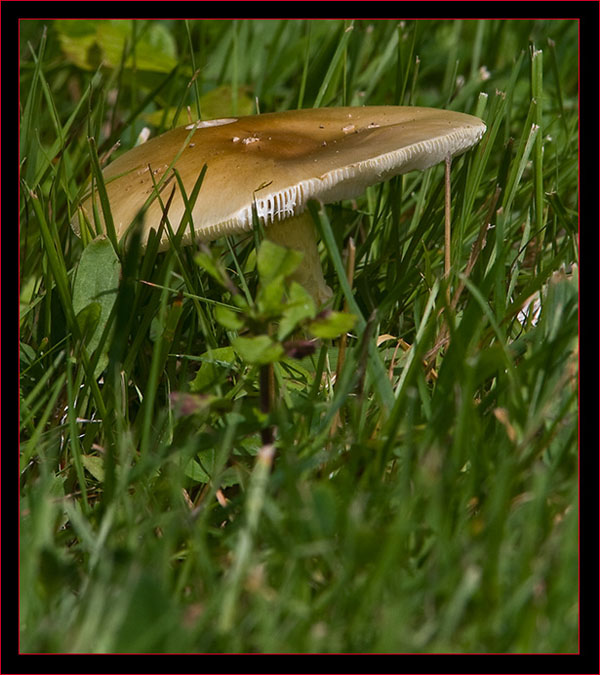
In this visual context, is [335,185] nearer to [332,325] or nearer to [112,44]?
[332,325]

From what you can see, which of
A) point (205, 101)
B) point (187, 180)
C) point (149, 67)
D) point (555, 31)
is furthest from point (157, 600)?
point (555, 31)

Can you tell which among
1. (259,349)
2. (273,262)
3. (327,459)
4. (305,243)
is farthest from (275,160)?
(327,459)

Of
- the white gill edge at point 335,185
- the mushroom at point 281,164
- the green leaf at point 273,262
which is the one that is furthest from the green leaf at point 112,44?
the green leaf at point 273,262

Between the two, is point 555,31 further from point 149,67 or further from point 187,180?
point 187,180

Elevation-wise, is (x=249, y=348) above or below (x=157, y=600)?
above

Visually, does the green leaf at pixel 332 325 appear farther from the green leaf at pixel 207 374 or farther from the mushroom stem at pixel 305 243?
the mushroom stem at pixel 305 243

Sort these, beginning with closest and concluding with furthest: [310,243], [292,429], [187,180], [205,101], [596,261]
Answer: [292,429]
[596,261]
[187,180]
[310,243]
[205,101]
